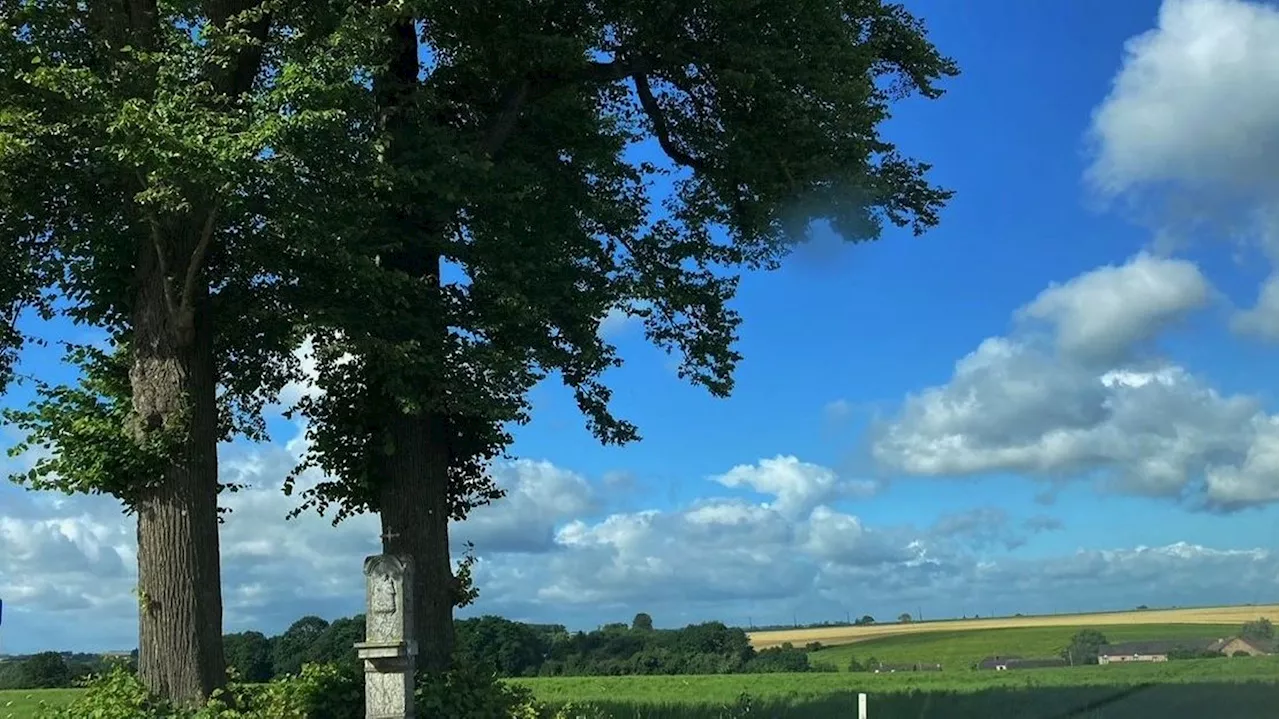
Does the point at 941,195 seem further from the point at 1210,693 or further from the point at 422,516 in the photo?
the point at 1210,693

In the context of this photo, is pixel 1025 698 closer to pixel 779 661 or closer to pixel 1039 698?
pixel 1039 698

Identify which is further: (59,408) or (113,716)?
(59,408)

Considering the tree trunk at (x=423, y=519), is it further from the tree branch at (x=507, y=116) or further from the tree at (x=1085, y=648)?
the tree at (x=1085, y=648)

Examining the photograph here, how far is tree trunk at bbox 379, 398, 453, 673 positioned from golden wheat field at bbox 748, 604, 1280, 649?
70.6 feet

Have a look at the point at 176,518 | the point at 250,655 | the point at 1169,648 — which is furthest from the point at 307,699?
the point at 1169,648

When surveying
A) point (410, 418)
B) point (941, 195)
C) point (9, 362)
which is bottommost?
point (410, 418)

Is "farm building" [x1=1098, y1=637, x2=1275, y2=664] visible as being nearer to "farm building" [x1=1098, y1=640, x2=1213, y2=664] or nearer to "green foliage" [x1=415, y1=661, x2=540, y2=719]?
"farm building" [x1=1098, y1=640, x2=1213, y2=664]

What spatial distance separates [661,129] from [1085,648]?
93.6ft

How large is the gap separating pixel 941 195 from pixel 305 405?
11.4 meters

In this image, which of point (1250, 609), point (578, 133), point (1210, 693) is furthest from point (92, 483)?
point (1250, 609)

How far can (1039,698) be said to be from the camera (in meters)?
23.8

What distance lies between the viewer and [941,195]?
2005cm

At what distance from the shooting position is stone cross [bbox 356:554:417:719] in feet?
42.2

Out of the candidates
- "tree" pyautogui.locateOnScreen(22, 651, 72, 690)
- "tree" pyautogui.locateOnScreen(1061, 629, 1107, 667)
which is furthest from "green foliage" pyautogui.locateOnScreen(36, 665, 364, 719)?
"tree" pyautogui.locateOnScreen(1061, 629, 1107, 667)
